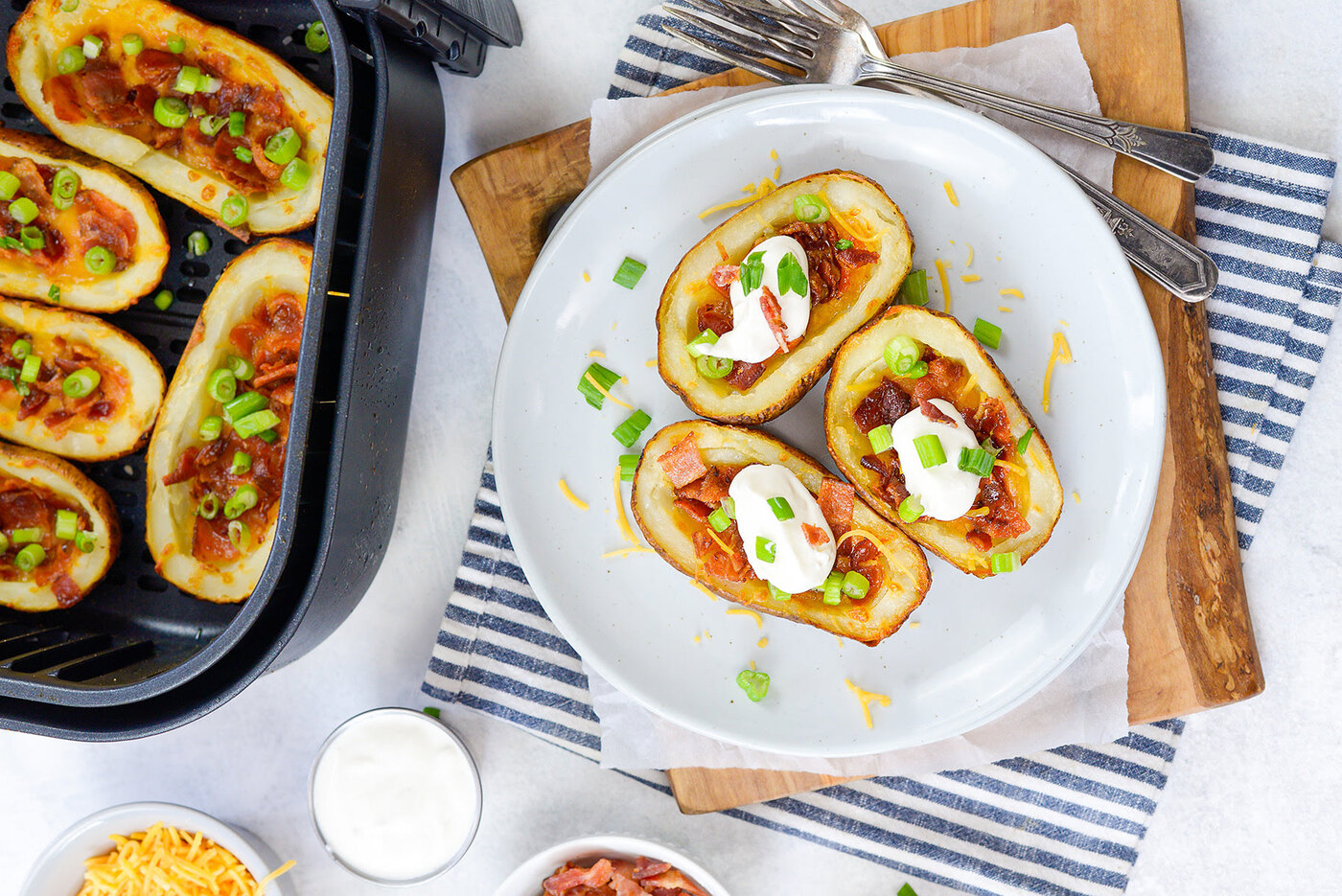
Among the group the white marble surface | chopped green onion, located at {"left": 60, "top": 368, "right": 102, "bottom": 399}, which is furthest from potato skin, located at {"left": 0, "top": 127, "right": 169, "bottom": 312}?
the white marble surface

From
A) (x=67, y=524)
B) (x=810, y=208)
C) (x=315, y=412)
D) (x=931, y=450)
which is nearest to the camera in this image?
(x=315, y=412)

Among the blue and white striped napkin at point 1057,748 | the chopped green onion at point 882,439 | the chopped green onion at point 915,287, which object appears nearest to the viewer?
the chopped green onion at point 882,439

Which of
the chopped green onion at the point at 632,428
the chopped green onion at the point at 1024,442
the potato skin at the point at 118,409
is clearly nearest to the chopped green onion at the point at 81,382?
the potato skin at the point at 118,409

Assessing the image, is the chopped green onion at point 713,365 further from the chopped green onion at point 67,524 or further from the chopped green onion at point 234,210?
the chopped green onion at point 67,524

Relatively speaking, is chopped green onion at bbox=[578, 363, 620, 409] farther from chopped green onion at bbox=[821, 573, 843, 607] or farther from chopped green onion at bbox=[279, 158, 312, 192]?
chopped green onion at bbox=[279, 158, 312, 192]

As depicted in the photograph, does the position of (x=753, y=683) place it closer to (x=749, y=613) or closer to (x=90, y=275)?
(x=749, y=613)

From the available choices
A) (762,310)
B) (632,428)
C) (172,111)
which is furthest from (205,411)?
(762,310)
